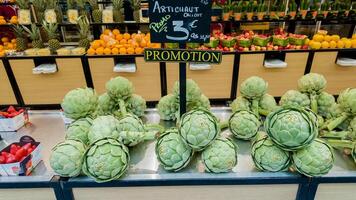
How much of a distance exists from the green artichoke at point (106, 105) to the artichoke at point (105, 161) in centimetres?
51

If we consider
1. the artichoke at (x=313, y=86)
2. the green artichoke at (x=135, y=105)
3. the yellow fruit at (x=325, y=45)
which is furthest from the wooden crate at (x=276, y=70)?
the green artichoke at (x=135, y=105)

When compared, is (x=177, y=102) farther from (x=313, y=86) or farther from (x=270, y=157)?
(x=313, y=86)

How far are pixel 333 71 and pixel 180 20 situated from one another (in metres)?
3.88

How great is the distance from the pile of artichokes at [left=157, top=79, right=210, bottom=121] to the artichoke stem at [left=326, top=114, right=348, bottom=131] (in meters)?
0.73

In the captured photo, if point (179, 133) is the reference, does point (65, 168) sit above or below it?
below

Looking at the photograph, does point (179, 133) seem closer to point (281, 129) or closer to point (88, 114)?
point (281, 129)

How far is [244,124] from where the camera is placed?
1409mm

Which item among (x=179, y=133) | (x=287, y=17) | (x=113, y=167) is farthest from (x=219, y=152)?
(x=287, y=17)

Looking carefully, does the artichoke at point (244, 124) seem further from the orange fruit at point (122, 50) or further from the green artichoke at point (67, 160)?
the orange fruit at point (122, 50)

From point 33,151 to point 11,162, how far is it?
5.6 inches

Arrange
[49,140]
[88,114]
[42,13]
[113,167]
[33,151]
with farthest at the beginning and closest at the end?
[42,13] < [49,140] < [88,114] < [33,151] < [113,167]

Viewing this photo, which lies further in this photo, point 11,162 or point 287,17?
point 287,17

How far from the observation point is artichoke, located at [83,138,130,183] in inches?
42.3

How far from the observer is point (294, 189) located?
1.23 meters
